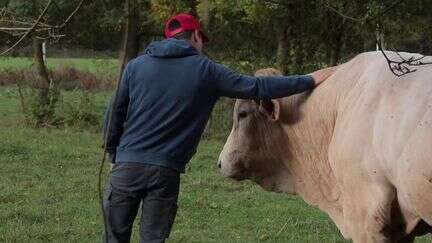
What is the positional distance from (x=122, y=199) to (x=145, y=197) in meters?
0.15

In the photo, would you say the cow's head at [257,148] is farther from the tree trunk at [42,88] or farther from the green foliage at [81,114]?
the green foliage at [81,114]

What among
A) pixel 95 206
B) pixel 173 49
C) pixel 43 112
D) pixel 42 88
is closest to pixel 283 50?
pixel 43 112

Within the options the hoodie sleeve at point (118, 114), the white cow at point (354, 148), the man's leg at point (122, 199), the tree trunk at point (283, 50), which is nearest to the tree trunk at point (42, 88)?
the tree trunk at point (283, 50)

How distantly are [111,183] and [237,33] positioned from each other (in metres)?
13.8

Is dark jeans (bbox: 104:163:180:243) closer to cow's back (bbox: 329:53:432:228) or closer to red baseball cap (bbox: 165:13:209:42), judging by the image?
red baseball cap (bbox: 165:13:209:42)

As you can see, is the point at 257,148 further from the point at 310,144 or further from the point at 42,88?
the point at 42,88

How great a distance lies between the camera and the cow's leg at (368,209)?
446 centimetres

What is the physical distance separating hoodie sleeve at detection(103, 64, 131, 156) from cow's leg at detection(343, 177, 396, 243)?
144 centimetres

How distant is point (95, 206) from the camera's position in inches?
391

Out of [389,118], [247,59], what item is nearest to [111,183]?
[389,118]

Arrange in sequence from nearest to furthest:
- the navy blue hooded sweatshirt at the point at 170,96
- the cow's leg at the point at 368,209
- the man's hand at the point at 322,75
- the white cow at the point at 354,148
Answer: the white cow at the point at 354,148, the cow's leg at the point at 368,209, the navy blue hooded sweatshirt at the point at 170,96, the man's hand at the point at 322,75

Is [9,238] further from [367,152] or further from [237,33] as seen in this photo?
[237,33]

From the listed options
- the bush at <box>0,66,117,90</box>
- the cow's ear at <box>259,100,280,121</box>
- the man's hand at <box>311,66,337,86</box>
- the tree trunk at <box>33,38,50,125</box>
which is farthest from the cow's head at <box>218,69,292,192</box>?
the bush at <box>0,66,117,90</box>

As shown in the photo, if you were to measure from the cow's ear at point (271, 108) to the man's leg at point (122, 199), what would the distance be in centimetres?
109
